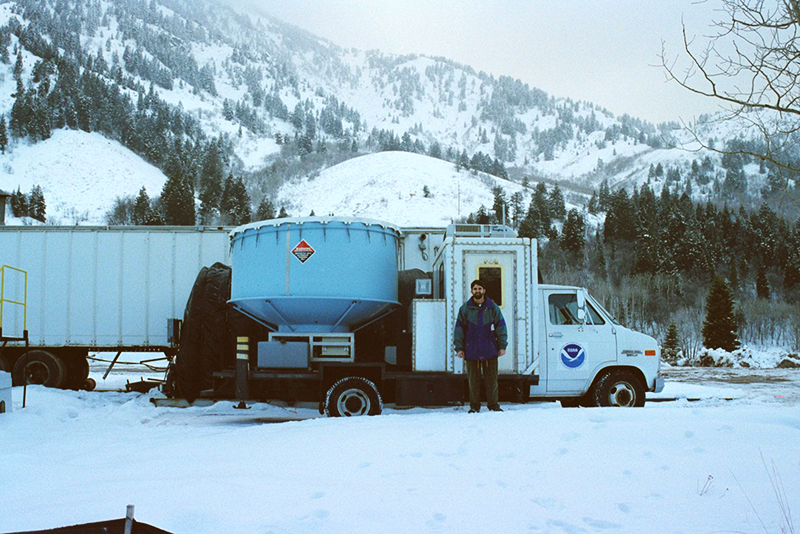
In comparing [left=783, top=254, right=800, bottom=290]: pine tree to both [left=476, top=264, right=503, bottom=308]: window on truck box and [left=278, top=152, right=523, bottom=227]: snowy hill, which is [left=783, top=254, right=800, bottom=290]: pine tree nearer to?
[left=278, top=152, right=523, bottom=227]: snowy hill

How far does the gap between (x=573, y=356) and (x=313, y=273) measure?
4.14 metres

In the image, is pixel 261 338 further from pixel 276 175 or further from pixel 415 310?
pixel 276 175

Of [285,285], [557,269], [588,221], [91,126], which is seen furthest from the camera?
[91,126]

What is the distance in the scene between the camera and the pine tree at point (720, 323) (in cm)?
4894

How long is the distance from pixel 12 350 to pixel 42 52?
17446 centimetres

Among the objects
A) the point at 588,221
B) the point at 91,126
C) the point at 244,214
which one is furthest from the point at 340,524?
the point at 91,126

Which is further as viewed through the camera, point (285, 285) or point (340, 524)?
point (285, 285)

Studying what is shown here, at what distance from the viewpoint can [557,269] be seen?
8388cm

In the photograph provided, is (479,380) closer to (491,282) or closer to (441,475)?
(491,282)

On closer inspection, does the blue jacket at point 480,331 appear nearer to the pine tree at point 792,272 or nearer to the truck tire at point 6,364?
the truck tire at point 6,364

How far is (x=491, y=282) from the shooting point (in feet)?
33.1

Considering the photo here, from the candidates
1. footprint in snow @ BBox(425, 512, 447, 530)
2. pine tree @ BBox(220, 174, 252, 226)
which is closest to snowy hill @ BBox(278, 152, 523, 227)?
pine tree @ BBox(220, 174, 252, 226)

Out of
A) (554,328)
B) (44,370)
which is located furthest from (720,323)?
(44,370)

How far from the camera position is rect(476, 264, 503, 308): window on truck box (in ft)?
33.1
